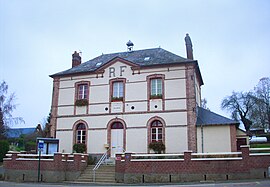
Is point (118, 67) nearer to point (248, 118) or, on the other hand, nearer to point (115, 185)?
point (115, 185)

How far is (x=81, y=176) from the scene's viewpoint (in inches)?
703

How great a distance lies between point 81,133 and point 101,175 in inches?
216

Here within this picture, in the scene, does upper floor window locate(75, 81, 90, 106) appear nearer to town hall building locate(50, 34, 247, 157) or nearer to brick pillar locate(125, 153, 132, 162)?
town hall building locate(50, 34, 247, 157)

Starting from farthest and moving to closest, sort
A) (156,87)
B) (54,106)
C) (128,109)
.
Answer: (54,106), (128,109), (156,87)

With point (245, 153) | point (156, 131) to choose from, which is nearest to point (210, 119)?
point (156, 131)

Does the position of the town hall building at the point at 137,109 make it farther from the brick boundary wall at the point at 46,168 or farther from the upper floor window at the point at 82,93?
the brick boundary wall at the point at 46,168

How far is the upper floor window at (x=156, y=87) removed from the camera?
831 inches

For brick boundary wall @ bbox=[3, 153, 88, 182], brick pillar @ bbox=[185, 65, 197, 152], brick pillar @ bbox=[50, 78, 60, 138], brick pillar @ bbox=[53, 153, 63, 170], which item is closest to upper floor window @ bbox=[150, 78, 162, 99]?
brick pillar @ bbox=[185, 65, 197, 152]

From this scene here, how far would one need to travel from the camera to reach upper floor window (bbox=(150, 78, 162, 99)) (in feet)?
69.3

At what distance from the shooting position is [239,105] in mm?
49312

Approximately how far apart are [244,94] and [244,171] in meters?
36.4

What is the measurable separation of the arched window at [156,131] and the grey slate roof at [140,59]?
437 centimetres

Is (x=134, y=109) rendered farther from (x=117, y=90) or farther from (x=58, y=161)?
(x=58, y=161)

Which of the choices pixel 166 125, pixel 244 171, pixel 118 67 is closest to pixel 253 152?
pixel 244 171
